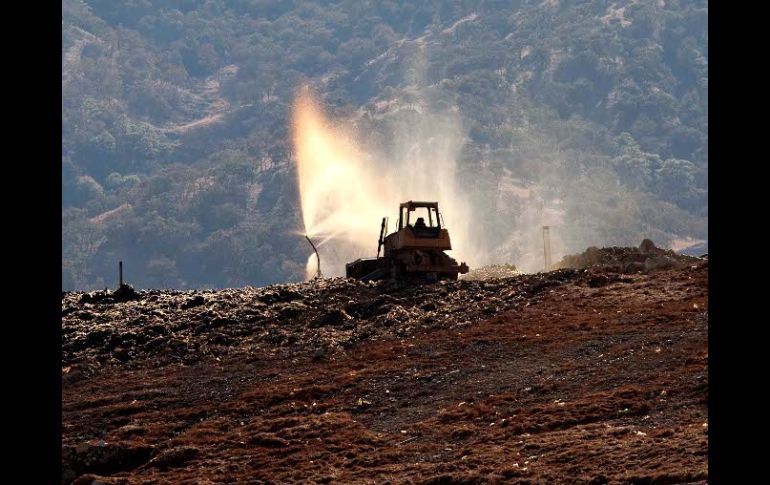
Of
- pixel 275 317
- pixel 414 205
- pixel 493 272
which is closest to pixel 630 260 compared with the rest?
pixel 493 272

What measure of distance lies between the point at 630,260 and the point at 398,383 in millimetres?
21463

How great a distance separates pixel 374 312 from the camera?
3709cm

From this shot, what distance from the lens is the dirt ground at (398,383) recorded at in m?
20.0

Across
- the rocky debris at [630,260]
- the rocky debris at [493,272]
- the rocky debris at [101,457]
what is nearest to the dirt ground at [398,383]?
the rocky debris at [101,457]

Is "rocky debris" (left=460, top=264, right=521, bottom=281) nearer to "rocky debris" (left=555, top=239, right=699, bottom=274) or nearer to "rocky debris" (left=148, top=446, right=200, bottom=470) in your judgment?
"rocky debris" (left=555, top=239, right=699, bottom=274)

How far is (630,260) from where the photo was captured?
47062mm

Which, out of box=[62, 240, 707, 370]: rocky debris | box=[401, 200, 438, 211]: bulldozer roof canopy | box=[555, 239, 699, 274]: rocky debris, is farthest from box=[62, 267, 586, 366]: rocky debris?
box=[401, 200, 438, 211]: bulldozer roof canopy

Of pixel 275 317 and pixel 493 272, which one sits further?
pixel 493 272

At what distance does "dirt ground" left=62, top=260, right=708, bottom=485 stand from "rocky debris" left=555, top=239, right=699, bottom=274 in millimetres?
1579

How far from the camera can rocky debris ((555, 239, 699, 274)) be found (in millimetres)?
41812

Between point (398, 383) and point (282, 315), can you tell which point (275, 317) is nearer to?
point (282, 315)
